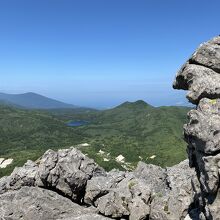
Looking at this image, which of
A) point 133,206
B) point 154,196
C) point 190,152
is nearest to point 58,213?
point 133,206

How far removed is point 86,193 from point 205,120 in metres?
25.8

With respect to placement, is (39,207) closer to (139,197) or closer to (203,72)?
(139,197)

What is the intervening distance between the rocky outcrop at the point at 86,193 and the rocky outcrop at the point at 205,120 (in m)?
6.11

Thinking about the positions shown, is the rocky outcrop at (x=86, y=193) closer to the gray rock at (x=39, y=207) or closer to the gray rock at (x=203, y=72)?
the gray rock at (x=39, y=207)

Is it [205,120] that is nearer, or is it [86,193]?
[205,120]

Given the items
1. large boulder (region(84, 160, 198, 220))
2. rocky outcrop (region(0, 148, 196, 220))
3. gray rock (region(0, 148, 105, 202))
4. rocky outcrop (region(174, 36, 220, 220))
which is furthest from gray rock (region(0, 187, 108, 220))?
rocky outcrop (region(174, 36, 220, 220))

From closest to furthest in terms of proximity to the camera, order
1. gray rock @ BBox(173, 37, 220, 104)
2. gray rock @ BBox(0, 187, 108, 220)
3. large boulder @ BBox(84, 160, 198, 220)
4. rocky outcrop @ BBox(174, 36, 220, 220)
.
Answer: rocky outcrop @ BBox(174, 36, 220, 220), gray rock @ BBox(173, 37, 220, 104), large boulder @ BBox(84, 160, 198, 220), gray rock @ BBox(0, 187, 108, 220)

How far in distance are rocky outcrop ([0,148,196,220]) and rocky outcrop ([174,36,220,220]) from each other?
611 cm

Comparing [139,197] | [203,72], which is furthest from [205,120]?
[139,197]

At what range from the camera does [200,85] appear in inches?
1452

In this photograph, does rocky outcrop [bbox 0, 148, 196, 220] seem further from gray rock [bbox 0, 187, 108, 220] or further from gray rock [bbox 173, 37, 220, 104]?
gray rock [bbox 173, 37, 220, 104]

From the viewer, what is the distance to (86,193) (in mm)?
52500

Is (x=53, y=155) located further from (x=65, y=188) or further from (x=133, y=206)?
(x=133, y=206)

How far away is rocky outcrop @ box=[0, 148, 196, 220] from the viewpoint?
150 feet
